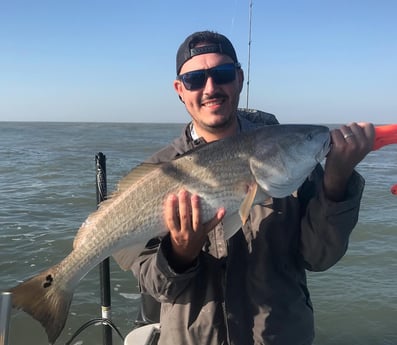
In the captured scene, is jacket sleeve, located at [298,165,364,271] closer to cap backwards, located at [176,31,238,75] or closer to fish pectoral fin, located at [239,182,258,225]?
fish pectoral fin, located at [239,182,258,225]

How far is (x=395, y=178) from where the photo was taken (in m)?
20.2

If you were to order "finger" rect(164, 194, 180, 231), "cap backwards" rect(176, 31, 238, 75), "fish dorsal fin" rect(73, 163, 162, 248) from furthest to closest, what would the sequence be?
1. "cap backwards" rect(176, 31, 238, 75)
2. "fish dorsal fin" rect(73, 163, 162, 248)
3. "finger" rect(164, 194, 180, 231)

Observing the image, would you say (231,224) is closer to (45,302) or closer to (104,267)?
(45,302)

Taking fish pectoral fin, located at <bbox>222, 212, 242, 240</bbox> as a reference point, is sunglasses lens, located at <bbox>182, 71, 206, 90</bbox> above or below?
above

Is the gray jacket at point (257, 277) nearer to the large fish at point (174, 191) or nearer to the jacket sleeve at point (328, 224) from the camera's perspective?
the jacket sleeve at point (328, 224)

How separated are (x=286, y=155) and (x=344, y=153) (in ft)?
1.40

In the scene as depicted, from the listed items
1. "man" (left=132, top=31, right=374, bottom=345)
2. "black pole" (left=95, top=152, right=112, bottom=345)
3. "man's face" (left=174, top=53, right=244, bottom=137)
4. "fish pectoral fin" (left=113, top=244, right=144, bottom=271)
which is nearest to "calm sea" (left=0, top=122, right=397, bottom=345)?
"black pole" (left=95, top=152, right=112, bottom=345)

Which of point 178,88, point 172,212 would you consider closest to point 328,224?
point 172,212

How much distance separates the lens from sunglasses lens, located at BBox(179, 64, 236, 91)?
3086mm

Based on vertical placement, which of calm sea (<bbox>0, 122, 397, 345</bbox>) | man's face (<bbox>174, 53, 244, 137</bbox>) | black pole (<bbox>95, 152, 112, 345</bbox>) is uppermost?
man's face (<bbox>174, 53, 244, 137</bbox>)

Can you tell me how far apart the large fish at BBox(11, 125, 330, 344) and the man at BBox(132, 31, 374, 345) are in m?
0.11

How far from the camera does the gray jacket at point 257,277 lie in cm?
268

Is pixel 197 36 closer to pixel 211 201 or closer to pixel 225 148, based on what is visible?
pixel 225 148

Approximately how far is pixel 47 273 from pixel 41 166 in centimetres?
2206
